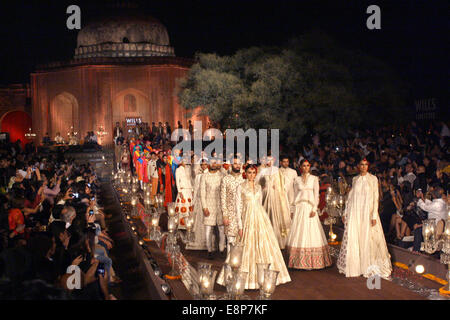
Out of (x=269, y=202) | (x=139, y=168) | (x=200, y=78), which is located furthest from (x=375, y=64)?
(x=269, y=202)

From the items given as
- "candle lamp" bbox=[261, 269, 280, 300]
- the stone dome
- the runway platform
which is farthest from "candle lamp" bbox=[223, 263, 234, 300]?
the stone dome

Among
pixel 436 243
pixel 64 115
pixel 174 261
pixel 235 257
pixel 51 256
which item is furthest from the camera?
pixel 64 115

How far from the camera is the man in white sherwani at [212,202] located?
35.4 ft

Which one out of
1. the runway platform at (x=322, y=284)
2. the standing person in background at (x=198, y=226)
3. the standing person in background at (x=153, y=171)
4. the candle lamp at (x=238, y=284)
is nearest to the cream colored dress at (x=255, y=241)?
the runway platform at (x=322, y=284)

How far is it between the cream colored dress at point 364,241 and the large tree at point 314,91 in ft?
45.2

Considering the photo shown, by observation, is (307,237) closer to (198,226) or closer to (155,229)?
(198,226)

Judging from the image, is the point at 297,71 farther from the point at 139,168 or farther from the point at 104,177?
the point at 104,177

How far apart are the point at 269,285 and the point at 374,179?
3511 millimetres

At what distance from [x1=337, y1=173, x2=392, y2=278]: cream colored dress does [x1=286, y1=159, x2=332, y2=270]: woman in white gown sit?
1.34 ft

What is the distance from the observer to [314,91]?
23.4 m

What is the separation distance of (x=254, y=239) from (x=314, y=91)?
1575 centimetres

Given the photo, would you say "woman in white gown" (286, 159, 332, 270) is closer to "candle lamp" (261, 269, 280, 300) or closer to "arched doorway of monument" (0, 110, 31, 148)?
"candle lamp" (261, 269, 280, 300)

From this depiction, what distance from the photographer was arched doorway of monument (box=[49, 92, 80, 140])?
40.0m

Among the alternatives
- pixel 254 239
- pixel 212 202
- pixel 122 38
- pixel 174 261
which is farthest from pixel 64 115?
pixel 254 239
